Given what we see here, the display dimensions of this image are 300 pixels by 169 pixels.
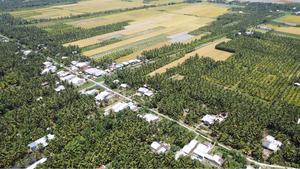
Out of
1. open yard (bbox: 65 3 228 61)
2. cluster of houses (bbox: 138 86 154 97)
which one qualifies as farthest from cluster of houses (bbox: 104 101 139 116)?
open yard (bbox: 65 3 228 61)

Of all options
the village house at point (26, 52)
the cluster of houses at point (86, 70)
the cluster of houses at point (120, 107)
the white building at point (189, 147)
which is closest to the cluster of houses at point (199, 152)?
the white building at point (189, 147)

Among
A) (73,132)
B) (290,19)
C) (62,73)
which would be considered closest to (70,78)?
(62,73)

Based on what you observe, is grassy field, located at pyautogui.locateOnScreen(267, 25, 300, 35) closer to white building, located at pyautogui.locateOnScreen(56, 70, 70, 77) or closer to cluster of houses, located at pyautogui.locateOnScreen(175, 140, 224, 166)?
cluster of houses, located at pyautogui.locateOnScreen(175, 140, 224, 166)

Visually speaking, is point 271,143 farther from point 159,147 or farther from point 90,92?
point 90,92

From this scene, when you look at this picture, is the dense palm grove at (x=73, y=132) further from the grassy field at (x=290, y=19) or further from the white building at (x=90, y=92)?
the grassy field at (x=290, y=19)

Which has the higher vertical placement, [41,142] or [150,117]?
[150,117]
